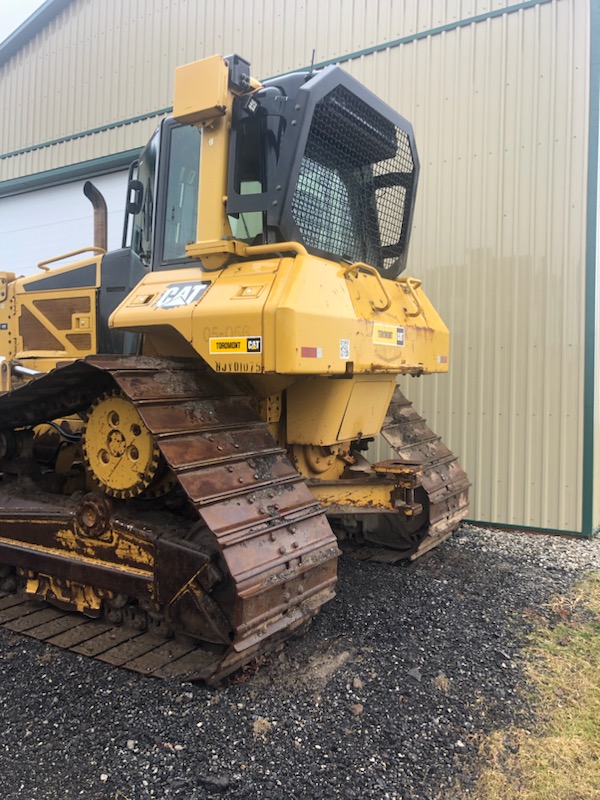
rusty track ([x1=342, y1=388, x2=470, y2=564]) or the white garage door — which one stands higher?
the white garage door

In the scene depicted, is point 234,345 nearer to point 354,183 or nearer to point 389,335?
point 389,335

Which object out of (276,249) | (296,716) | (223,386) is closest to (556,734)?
(296,716)

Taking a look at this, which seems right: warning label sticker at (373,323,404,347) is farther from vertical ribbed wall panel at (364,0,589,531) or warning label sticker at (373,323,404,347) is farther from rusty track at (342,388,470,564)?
vertical ribbed wall panel at (364,0,589,531)

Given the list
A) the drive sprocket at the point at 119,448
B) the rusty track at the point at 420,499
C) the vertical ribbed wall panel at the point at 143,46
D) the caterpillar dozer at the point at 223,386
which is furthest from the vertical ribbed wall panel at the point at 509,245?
the drive sprocket at the point at 119,448

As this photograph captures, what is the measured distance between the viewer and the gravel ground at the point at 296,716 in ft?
7.66

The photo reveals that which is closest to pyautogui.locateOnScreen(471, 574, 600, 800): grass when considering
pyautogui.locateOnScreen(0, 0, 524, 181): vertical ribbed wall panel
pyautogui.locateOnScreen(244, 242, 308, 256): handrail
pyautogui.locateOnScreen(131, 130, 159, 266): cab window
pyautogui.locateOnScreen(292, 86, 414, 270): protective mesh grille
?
pyautogui.locateOnScreen(244, 242, 308, 256): handrail

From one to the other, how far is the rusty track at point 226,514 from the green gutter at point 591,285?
3349 millimetres

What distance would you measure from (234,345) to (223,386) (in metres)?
0.55

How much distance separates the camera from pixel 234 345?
3.12 meters

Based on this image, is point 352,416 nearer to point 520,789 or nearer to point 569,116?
point 520,789

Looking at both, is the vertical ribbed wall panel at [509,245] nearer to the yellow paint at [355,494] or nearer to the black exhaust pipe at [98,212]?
the yellow paint at [355,494]

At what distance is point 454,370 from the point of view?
6297 millimetres

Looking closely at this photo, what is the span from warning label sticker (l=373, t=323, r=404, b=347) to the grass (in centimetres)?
186

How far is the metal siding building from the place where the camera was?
5.68m
